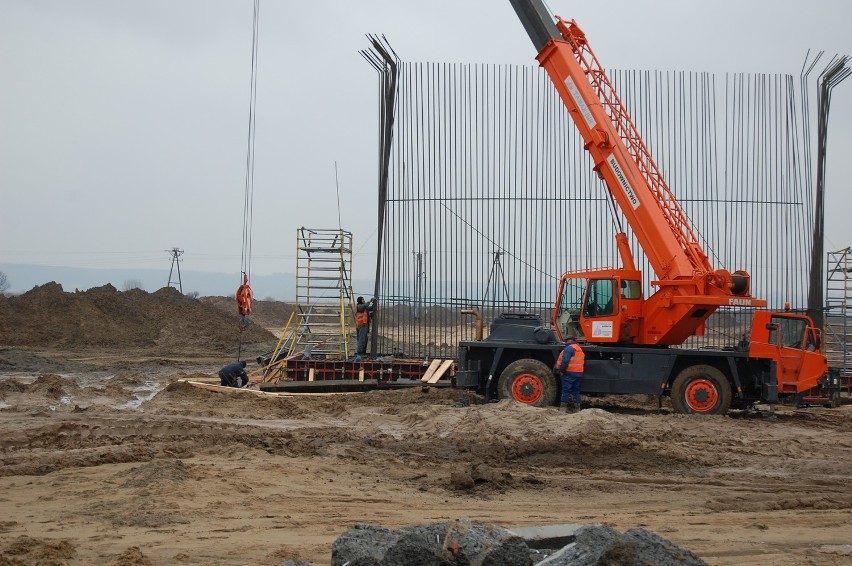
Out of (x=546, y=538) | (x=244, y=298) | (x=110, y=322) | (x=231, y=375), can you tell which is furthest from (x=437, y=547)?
(x=110, y=322)

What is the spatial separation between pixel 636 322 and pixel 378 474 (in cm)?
654

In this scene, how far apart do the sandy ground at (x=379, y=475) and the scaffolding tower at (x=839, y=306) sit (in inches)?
119

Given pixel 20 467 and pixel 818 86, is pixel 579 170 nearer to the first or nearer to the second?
pixel 818 86

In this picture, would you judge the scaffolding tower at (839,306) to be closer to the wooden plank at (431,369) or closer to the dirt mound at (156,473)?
the wooden plank at (431,369)

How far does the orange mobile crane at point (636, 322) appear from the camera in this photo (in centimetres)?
1427

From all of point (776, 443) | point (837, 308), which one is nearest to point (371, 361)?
point (776, 443)

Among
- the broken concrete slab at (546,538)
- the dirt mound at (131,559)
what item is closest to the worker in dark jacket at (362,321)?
the dirt mound at (131,559)

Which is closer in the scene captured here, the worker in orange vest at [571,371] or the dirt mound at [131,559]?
the dirt mound at [131,559]

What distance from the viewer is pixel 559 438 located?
39.8 ft

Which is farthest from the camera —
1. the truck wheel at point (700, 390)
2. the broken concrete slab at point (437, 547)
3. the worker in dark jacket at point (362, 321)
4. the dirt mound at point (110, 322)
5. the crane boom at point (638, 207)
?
the dirt mound at point (110, 322)

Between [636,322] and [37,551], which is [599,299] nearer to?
[636,322]

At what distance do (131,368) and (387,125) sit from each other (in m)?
10.4

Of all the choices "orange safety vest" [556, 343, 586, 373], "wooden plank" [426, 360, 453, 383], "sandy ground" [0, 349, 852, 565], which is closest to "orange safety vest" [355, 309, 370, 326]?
"wooden plank" [426, 360, 453, 383]

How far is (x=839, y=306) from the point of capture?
19.0 m
